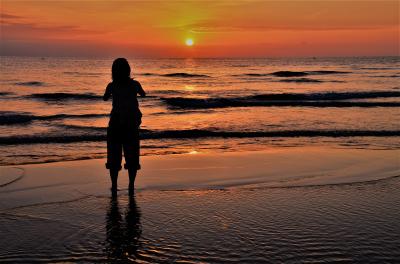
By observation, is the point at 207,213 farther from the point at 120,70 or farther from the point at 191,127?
the point at 191,127

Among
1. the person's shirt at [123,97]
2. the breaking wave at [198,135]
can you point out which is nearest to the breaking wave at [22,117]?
the breaking wave at [198,135]

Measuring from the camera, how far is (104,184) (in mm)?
7570

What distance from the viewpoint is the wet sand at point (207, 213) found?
4.52 m

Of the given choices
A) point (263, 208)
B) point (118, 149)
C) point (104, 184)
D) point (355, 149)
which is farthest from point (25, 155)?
point (355, 149)

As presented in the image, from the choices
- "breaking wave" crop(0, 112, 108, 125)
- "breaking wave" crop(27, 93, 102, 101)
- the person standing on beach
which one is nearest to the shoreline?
the person standing on beach

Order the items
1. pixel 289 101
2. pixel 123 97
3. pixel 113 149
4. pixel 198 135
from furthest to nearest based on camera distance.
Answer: pixel 289 101
pixel 198 135
pixel 113 149
pixel 123 97

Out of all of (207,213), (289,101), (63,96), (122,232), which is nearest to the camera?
(122,232)

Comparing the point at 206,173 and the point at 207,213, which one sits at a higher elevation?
the point at 207,213

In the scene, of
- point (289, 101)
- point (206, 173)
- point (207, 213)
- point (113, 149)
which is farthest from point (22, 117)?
point (289, 101)

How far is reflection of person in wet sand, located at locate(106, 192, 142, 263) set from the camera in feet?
14.8

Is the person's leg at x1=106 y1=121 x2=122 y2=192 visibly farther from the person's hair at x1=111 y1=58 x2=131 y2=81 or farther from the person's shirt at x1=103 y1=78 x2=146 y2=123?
the person's hair at x1=111 y1=58 x2=131 y2=81

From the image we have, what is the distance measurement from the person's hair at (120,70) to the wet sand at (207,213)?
1703mm

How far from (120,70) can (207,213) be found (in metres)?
2.27

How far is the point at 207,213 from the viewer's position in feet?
19.1
